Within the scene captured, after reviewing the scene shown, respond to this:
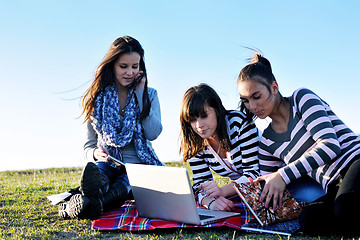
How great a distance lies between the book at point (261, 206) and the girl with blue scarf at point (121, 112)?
163 cm

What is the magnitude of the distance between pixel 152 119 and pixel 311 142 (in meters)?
2.01

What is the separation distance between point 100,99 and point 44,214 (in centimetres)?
147

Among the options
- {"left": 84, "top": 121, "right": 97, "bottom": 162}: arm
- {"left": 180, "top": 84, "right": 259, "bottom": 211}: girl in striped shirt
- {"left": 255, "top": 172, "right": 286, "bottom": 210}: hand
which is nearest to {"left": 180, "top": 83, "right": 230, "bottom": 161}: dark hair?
{"left": 180, "top": 84, "right": 259, "bottom": 211}: girl in striped shirt

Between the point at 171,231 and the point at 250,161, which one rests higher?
the point at 250,161

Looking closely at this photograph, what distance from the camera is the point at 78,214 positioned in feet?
11.8

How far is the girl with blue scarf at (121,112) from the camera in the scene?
441 centimetres

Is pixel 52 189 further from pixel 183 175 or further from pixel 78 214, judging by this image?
pixel 183 175

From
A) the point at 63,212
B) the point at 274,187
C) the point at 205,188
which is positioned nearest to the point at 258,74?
the point at 274,187

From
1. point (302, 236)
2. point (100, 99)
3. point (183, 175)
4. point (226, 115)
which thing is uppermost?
point (100, 99)

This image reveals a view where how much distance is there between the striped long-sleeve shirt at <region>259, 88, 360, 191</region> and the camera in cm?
297

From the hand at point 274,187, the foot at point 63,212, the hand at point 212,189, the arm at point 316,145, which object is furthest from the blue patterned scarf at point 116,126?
the arm at point 316,145

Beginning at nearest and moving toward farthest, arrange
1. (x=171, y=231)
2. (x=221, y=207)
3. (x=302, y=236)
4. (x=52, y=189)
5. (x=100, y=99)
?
(x=302, y=236) → (x=171, y=231) → (x=221, y=207) → (x=100, y=99) → (x=52, y=189)

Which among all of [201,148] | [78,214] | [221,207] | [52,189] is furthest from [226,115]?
[52,189]

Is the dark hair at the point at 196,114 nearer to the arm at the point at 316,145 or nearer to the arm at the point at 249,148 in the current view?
the arm at the point at 249,148
